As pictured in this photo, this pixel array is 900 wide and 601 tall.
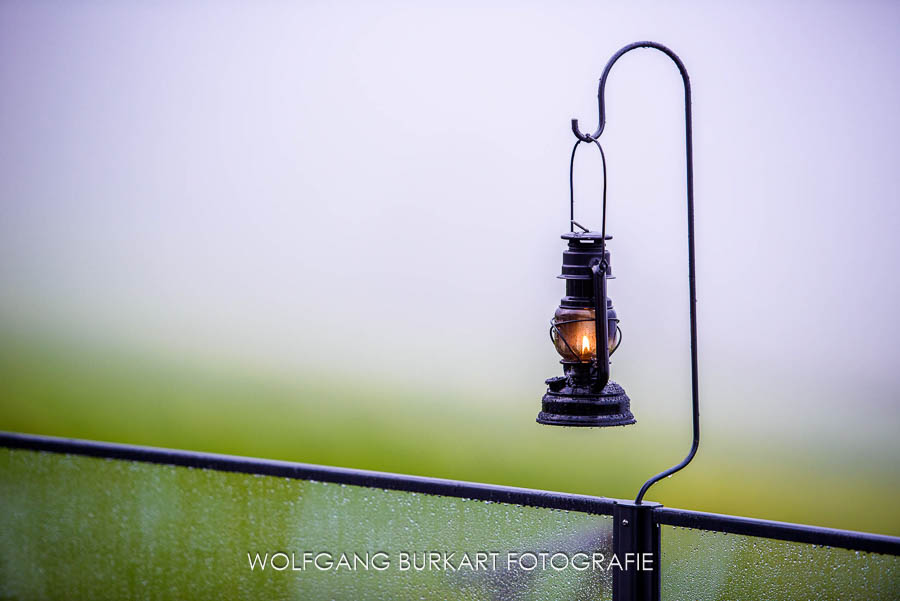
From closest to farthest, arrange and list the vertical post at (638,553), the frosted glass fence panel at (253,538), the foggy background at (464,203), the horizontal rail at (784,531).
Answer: the horizontal rail at (784,531) → the vertical post at (638,553) → the frosted glass fence panel at (253,538) → the foggy background at (464,203)

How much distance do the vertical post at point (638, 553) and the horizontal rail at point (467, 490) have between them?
1.1 inches

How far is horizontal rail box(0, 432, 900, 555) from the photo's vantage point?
2084 millimetres

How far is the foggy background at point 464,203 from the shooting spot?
2.96 metres

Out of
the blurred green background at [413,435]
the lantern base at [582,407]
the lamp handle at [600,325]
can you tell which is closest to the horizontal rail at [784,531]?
the lantern base at [582,407]

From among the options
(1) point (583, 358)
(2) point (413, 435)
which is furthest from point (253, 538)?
(1) point (583, 358)

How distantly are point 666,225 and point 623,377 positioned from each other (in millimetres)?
497

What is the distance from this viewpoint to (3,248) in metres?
4.22

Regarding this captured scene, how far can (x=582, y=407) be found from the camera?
211cm

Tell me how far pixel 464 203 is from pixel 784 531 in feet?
5.46

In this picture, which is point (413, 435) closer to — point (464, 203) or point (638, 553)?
point (464, 203)

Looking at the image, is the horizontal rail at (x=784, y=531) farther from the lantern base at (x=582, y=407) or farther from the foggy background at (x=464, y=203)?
the foggy background at (x=464, y=203)

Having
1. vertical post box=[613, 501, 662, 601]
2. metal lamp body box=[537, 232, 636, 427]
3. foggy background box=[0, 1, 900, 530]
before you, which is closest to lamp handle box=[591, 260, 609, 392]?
metal lamp body box=[537, 232, 636, 427]

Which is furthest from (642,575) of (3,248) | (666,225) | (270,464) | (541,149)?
(3,248)

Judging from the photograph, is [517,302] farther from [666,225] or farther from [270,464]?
[270,464]
